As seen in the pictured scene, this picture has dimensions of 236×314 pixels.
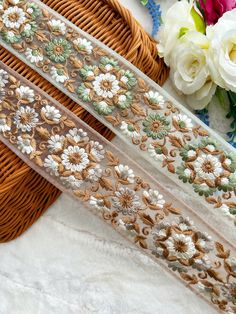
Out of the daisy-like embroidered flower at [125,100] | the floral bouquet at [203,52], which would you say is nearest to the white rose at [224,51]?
the floral bouquet at [203,52]

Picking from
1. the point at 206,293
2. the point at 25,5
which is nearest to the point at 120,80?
the point at 25,5

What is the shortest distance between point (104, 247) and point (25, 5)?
0.34m

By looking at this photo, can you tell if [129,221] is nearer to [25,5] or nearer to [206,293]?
[206,293]

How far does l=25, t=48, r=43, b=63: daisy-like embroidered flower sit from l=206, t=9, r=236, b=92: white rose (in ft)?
0.71

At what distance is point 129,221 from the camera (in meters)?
0.74

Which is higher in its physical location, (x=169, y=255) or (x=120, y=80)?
(x=120, y=80)

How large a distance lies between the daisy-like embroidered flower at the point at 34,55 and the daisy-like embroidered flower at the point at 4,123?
0.27 feet

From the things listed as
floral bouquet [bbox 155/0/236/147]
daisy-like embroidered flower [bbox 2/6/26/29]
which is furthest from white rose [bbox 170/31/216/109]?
daisy-like embroidered flower [bbox 2/6/26/29]

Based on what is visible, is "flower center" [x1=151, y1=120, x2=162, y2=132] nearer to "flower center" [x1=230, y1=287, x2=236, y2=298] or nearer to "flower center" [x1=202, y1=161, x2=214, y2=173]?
"flower center" [x1=202, y1=161, x2=214, y2=173]

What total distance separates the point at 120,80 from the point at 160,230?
196 mm

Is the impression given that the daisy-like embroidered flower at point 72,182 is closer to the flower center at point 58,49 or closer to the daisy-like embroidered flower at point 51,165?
the daisy-like embroidered flower at point 51,165

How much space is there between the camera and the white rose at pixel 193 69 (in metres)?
0.74

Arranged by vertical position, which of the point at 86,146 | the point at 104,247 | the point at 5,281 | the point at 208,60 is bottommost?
the point at 5,281

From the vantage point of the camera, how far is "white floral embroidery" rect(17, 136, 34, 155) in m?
0.74
